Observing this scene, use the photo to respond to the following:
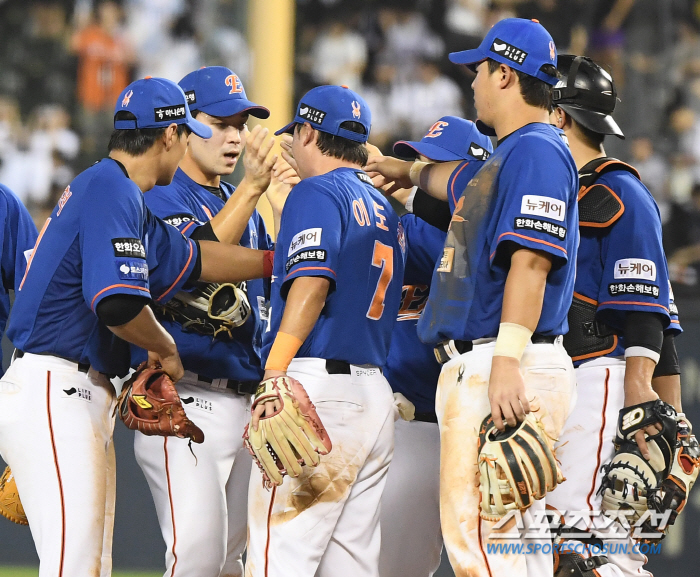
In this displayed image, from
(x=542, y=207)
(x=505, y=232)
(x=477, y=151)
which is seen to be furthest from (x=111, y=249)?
(x=477, y=151)

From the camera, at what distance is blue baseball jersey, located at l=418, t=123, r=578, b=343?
2.51 meters

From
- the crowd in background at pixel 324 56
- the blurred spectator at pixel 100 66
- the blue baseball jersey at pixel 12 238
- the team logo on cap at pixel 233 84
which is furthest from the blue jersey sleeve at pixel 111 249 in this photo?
the blurred spectator at pixel 100 66

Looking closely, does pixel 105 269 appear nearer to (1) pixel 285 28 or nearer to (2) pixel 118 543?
(2) pixel 118 543

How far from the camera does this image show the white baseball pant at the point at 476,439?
2490 millimetres

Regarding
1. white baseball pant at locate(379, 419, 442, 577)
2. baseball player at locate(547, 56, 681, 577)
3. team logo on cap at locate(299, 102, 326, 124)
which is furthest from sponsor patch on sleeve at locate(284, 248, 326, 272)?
white baseball pant at locate(379, 419, 442, 577)

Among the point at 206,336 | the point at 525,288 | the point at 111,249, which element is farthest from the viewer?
the point at 206,336

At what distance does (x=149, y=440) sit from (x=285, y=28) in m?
3.88

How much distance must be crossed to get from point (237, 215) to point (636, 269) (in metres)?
1.45

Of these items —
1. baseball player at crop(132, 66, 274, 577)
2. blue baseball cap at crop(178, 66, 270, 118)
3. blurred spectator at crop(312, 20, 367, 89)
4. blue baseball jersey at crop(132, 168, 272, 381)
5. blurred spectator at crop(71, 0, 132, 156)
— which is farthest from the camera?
blurred spectator at crop(312, 20, 367, 89)

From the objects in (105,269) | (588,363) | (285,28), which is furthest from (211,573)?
(285,28)

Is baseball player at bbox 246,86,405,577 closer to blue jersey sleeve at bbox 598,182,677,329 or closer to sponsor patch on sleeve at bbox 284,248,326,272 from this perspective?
sponsor patch on sleeve at bbox 284,248,326,272

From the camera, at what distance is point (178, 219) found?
11.4 feet

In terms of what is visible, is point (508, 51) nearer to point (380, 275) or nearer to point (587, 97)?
point (587, 97)

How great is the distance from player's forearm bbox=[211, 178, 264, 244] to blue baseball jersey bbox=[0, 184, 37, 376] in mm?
798
